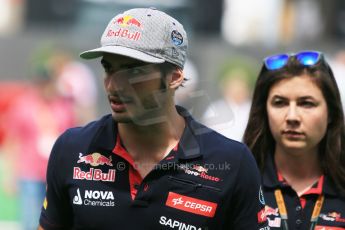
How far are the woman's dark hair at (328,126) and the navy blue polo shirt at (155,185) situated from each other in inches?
29.2

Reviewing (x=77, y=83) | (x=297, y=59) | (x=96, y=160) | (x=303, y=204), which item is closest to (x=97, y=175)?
(x=96, y=160)

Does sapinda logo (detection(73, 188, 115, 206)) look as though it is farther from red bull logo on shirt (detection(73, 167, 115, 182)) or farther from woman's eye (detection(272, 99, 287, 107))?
woman's eye (detection(272, 99, 287, 107))

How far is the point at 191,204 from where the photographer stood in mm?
4547

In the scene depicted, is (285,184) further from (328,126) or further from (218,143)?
(218,143)

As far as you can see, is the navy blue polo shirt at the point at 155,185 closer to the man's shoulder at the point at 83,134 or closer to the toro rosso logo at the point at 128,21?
the man's shoulder at the point at 83,134

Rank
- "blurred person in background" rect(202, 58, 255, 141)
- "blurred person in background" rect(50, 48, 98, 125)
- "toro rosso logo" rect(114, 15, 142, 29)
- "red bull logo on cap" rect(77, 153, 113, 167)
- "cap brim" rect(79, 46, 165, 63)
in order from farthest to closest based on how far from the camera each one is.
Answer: "blurred person in background" rect(50, 48, 98, 125), "blurred person in background" rect(202, 58, 255, 141), "red bull logo on cap" rect(77, 153, 113, 167), "toro rosso logo" rect(114, 15, 142, 29), "cap brim" rect(79, 46, 165, 63)

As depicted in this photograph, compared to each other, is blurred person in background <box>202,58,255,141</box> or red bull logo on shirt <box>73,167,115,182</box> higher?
red bull logo on shirt <box>73,167,115,182</box>

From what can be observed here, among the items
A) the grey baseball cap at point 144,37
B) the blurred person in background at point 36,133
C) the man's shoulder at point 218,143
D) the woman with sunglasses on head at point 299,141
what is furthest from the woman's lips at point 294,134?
the blurred person in background at point 36,133

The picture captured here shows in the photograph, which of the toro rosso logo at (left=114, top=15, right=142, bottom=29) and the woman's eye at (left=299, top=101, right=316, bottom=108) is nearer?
the toro rosso logo at (left=114, top=15, right=142, bottom=29)

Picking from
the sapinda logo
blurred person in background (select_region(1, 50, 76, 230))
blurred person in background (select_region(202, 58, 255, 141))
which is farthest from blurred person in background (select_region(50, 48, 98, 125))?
the sapinda logo

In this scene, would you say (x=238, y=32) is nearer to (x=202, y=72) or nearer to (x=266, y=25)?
(x=266, y=25)

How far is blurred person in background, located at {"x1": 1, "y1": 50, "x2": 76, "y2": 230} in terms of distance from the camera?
10352 mm

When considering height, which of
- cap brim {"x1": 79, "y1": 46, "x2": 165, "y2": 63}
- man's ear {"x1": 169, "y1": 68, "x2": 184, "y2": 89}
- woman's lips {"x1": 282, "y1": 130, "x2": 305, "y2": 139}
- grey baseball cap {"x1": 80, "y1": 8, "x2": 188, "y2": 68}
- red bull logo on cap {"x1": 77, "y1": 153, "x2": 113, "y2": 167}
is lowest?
red bull logo on cap {"x1": 77, "y1": 153, "x2": 113, "y2": 167}

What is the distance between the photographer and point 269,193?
17.2ft
